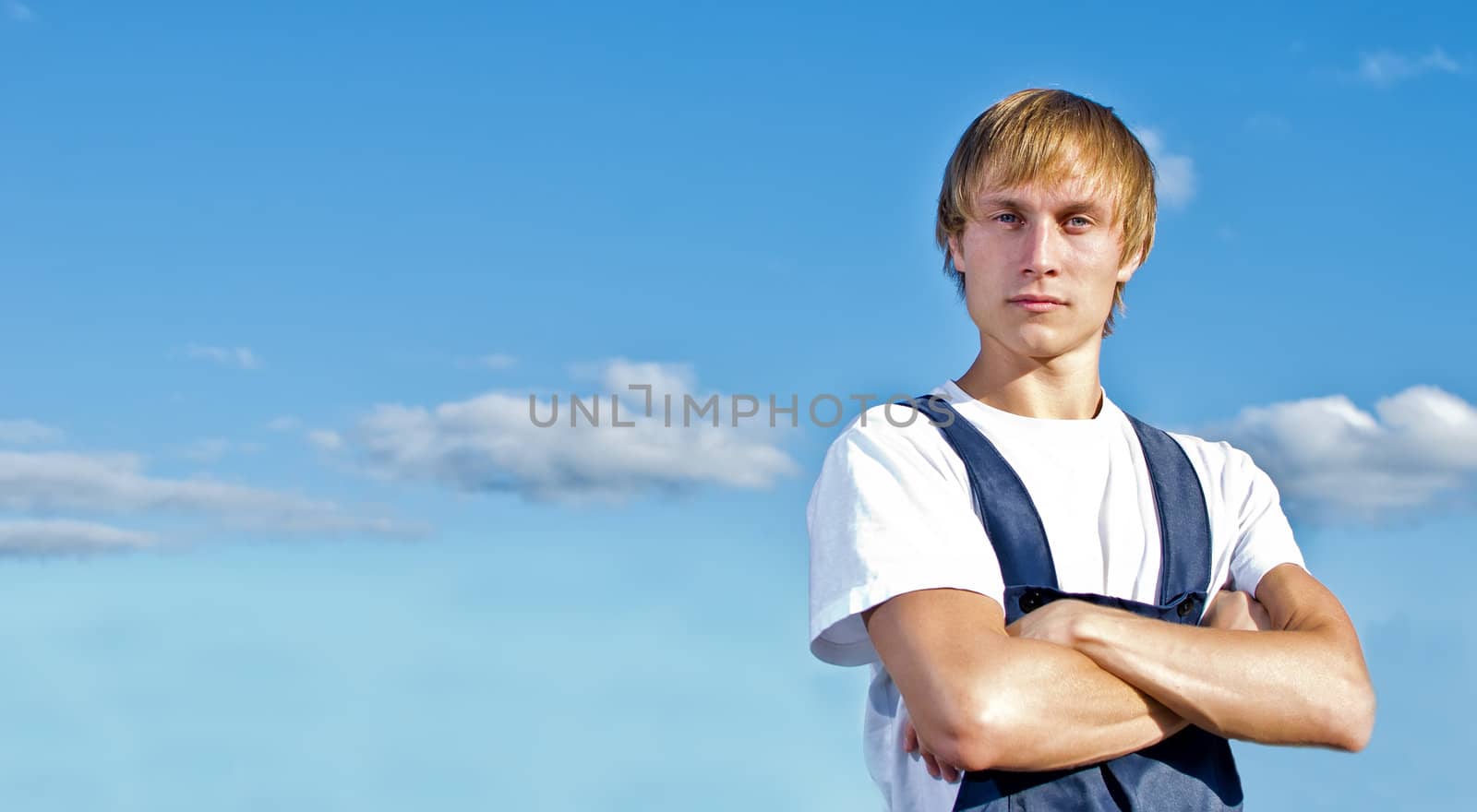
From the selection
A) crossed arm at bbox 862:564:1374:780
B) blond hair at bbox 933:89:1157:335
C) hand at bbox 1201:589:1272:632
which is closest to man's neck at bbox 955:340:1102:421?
Answer: blond hair at bbox 933:89:1157:335

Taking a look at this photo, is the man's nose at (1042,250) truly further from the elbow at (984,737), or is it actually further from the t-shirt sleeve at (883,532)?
the elbow at (984,737)

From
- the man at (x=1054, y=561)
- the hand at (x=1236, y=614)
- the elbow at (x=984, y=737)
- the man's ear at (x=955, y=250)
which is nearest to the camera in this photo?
the elbow at (x=984, y=737)

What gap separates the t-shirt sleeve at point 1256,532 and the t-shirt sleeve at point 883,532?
96 cm

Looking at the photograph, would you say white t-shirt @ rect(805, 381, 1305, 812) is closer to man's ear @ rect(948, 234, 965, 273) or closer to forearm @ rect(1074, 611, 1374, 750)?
forearm @ rect(1074, 611, 1374, 750)

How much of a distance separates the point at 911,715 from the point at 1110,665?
536 millimetres

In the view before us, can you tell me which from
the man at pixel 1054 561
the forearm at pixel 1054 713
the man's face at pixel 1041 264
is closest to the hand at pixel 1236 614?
the man at pixel 1054 561

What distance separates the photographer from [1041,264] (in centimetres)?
373

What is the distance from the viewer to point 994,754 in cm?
302

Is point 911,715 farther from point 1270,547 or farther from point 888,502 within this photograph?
point 1270,547

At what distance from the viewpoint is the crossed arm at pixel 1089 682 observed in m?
3.03

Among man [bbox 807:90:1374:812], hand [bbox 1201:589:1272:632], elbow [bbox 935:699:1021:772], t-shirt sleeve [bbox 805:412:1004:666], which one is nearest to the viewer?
elbow [bbox 935:699:1021:772]

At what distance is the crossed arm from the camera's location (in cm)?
303

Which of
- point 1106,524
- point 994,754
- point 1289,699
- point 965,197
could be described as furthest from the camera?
point 965,197

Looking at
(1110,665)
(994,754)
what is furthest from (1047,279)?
(994,754)
